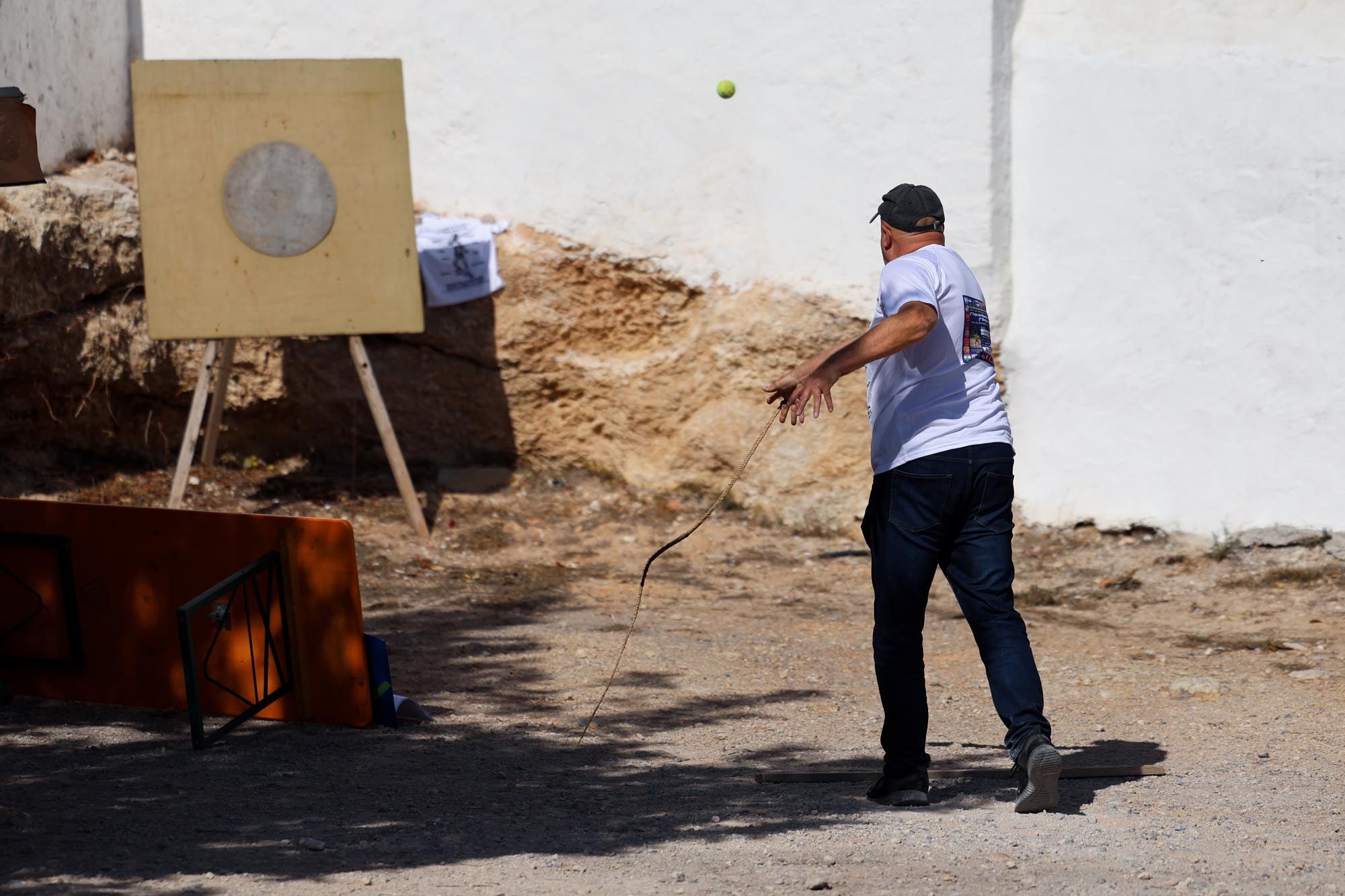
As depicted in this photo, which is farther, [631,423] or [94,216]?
[631,423]

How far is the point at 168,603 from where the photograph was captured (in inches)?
162

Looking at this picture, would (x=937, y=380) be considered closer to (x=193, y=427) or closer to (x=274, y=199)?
(x=274, y=199)

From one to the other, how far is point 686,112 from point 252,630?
12.7 ft

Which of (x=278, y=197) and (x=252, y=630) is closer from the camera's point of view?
(x=252, y=630)

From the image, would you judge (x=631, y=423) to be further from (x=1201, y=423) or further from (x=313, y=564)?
(x=313, y=564)

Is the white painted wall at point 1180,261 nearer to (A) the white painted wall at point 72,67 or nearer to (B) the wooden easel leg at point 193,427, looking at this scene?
(B) the wooden easel leg at point 193,427

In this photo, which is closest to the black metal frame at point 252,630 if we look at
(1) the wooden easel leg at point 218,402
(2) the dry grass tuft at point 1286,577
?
(1) the wooden easel leg at point 218,402

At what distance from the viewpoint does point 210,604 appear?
3.91m

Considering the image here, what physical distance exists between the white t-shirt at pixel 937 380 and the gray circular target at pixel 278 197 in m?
3.81

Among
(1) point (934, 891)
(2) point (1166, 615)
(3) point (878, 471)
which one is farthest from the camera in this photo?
(2) point (1166, 615)

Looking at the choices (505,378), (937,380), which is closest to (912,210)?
(937,380)

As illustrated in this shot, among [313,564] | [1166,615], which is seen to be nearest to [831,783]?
[313,564]

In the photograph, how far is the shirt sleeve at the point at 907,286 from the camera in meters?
3.26

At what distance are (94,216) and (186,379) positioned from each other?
97 centimetres
